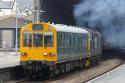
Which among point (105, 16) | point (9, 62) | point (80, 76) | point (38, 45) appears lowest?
point (80, 76)

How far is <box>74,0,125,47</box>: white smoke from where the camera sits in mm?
42531

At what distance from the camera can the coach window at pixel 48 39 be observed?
26092 mm

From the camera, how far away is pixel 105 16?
143ft

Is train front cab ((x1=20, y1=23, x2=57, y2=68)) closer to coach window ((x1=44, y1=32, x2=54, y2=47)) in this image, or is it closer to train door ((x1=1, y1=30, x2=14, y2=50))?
coach window ((x1=44, y1=32, x2=54, y2=47))

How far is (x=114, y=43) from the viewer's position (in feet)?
158

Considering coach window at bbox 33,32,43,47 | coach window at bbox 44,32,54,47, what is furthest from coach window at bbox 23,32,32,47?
coach window at bbox 44,32,54,47

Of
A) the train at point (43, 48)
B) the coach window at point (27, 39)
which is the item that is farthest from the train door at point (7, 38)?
the coach window at point (27, 39)

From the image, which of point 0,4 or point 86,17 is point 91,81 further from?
point 0,4

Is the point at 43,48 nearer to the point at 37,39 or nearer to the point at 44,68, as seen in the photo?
the point at 37,39

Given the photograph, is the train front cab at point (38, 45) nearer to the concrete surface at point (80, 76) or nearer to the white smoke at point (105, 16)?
the concrete surface at point (80, 76)

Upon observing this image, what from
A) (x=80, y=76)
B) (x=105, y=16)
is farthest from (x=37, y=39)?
(x=105, y=16)

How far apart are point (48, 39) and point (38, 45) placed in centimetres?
61

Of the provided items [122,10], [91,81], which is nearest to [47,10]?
[122,10]

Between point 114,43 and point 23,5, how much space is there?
69135mm
